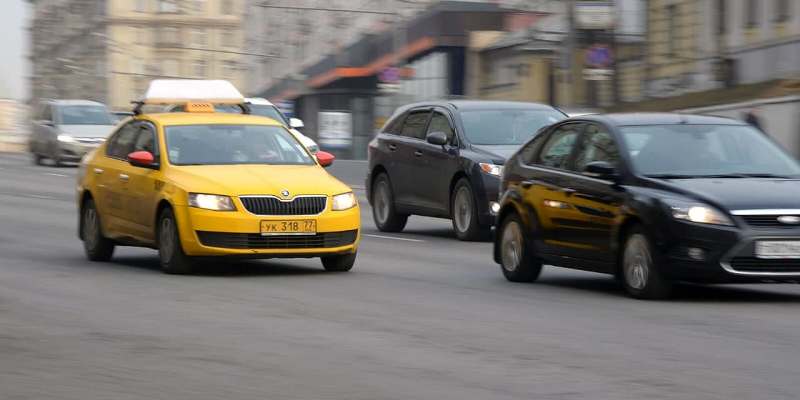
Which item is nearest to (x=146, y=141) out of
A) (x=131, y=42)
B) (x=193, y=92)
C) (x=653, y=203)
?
(x=653, y=203)

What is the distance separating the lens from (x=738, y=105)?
125ft

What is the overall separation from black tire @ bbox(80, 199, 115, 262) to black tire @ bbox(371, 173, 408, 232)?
19.7ft

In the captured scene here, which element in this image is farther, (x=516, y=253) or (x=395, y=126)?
→ (x=395, y=126)

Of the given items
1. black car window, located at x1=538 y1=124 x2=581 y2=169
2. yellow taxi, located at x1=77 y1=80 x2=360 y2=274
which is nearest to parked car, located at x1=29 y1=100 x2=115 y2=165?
yellow taxi, located at x1=77 y1=80 x2=360 y2=274

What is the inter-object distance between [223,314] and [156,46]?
5427 inches

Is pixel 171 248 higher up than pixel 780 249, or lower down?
lower down

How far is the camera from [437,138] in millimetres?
20516

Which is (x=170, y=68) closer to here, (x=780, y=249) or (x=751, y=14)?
(x=751, y=14)

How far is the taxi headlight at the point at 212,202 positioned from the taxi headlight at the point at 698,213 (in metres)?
4.01

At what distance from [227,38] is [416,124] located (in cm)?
13339

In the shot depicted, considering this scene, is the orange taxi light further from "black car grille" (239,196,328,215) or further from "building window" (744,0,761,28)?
"building window" (744,0,761,28)

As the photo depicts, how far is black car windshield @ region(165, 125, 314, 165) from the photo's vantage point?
15.7m

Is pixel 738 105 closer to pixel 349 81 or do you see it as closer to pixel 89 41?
pixel 349 81

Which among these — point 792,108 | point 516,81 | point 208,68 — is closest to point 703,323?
point 792,108
